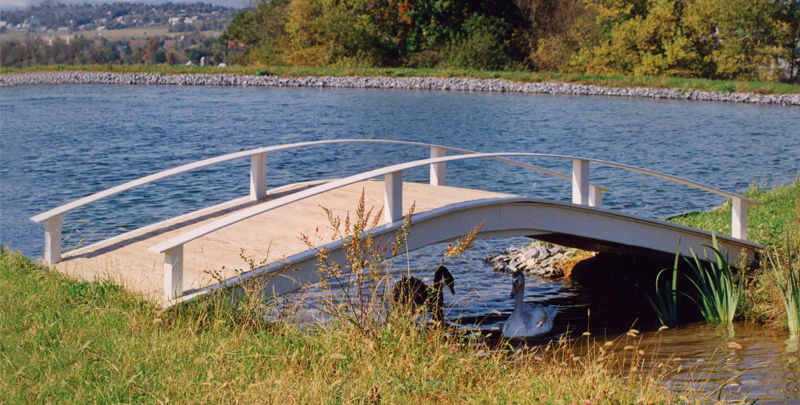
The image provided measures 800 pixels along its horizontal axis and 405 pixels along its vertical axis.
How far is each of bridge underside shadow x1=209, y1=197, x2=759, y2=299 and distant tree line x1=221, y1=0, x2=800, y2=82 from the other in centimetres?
→ 3578

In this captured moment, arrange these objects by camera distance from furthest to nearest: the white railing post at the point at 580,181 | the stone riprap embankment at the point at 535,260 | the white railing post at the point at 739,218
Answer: the stone riprap embankment at the point at 535,260, the white railing post at the point at 739,218, the white railing post at the point at 580,181

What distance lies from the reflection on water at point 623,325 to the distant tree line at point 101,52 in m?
46.2

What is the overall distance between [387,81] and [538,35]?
35.6 ft

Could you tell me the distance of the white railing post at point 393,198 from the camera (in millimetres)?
6621

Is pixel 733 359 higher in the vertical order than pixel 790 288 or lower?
lower

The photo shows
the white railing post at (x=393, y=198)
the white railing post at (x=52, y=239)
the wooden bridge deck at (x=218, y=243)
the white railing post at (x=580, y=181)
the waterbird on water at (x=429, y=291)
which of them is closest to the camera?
Result: the wooden bridge deck at (x=218, y=243)

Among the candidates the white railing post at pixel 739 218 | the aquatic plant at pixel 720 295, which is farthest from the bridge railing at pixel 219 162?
the aquatic plant at pixel 720 295

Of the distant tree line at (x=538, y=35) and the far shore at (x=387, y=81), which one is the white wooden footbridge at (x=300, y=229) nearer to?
the far shore at (x=387, y=81)

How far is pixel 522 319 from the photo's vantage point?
7.80 meters

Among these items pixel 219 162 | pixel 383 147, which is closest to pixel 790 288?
pixel 219 162

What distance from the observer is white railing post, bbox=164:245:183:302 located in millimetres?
5406

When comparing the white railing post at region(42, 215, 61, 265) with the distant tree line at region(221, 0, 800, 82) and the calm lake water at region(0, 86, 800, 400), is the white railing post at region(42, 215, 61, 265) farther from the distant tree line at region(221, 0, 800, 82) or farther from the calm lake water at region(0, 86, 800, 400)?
the distant tree line at region(221, 0, 800, 82)

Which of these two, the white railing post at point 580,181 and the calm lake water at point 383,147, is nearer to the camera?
the white railing post at point 580,181

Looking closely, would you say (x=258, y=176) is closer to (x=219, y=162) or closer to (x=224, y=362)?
(x=219, y=162)
